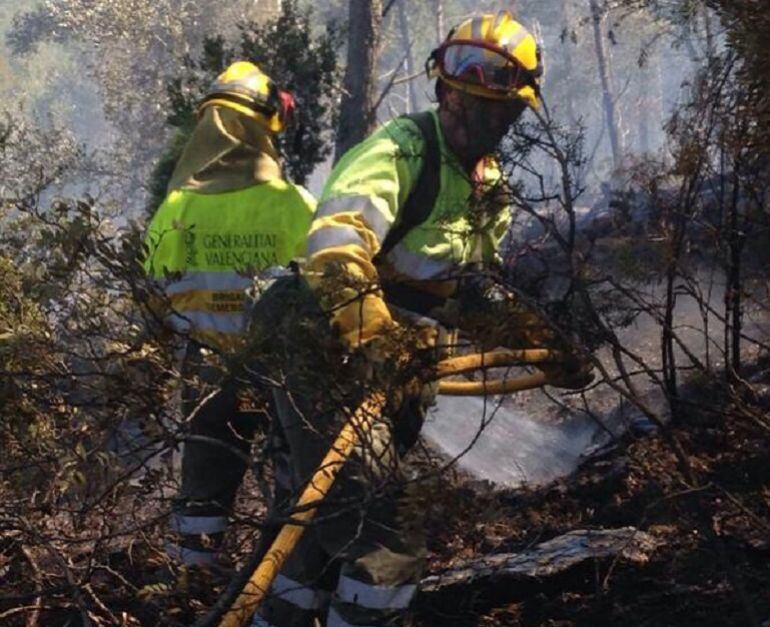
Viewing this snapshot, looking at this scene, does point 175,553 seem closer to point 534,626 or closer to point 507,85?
point 534,626

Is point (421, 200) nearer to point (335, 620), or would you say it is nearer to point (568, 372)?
point (568, 372)

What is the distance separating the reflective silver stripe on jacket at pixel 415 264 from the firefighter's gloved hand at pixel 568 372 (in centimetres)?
40

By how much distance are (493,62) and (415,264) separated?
2.02 feet

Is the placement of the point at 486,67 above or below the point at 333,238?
above

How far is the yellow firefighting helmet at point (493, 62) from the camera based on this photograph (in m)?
3.79

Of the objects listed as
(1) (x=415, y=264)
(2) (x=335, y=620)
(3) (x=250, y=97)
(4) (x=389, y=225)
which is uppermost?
Answer: (3) (x=250, y=97)

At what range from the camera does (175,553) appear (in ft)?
16.7

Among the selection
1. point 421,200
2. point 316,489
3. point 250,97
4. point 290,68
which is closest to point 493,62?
point 421,200

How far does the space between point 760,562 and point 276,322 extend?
1919 millimetres

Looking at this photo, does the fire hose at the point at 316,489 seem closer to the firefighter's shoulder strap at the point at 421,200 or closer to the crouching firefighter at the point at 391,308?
the crouching firefighter at the point at 391,308

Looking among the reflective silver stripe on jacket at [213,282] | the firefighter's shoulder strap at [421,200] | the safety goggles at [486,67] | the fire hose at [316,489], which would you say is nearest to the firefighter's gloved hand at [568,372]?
the fire hose at [316,489]

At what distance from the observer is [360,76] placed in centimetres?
1135

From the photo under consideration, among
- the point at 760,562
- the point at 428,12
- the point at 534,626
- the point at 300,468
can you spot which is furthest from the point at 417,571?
Answer: the point at 428,12

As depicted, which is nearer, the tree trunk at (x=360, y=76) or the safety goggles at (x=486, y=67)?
the safety goggles at (x=486, y=67)
